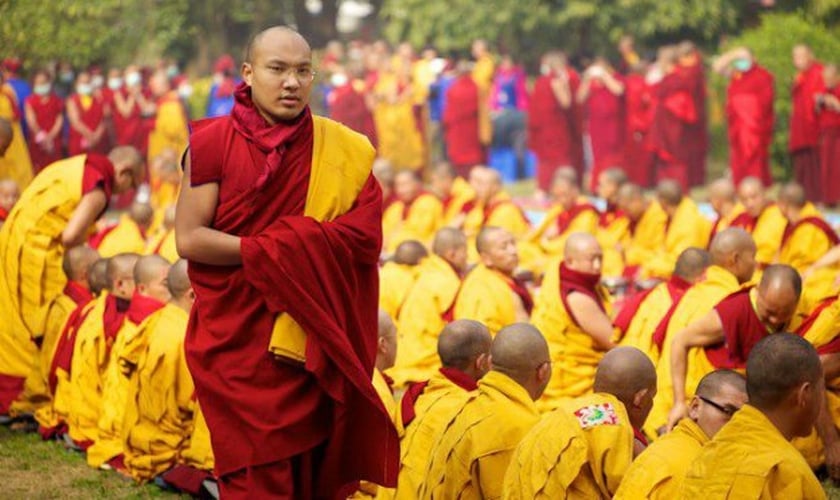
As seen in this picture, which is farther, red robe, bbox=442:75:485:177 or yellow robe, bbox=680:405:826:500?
red robe, bbox=442:75:485:177

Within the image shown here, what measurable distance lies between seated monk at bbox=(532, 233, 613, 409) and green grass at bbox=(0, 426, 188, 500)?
2400 mm

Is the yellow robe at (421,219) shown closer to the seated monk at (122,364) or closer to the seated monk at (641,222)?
the seated monk at (641,222)

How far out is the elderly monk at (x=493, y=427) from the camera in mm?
5773

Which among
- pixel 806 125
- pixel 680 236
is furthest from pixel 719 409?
pixel 806 125

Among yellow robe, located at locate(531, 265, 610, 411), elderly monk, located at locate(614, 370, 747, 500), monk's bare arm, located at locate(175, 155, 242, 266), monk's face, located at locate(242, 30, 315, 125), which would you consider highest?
monk's face, located at locate(242, 30, 315, 125)

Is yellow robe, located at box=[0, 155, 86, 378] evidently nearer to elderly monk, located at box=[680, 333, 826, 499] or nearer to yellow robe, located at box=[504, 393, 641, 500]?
yellow robe, located at box=[504, 393, 641, 500]

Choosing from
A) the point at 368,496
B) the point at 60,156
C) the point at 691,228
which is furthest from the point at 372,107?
the point at 368,496

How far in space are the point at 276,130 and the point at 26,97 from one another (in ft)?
54.6

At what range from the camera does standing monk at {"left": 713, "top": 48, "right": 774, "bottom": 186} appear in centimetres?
1927

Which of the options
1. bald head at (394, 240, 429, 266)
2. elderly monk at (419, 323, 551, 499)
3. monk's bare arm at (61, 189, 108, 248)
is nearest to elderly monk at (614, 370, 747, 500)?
elderly monk at (419, 323, 551, 499)

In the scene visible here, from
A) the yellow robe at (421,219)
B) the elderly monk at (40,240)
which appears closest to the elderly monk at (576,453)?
the elderly monk at (40,240)

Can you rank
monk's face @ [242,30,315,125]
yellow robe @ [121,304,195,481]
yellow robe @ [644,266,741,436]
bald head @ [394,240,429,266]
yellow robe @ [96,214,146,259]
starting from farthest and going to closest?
yellow robe @ [96,214,146,259] < bald head @ [394,240,429,266] < yellow robe @ [644,266,741,436] < yellow robe @ [121,304,195,481] < monk's face @ [242,30,315,125]

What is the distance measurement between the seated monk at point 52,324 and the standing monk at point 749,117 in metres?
11.7

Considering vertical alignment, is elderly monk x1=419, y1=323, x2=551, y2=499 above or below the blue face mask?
below
